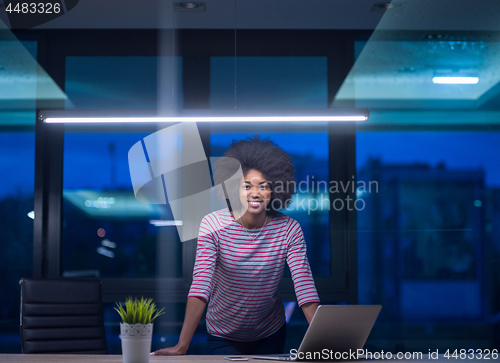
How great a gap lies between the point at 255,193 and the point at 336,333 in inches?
34.9

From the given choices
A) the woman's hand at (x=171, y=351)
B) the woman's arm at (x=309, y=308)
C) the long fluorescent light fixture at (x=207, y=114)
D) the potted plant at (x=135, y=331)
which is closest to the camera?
the potted plant at (x=135, y=331)

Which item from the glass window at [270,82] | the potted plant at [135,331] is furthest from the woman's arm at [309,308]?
the glass window at [270,82]

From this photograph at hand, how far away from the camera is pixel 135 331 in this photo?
5.48ft

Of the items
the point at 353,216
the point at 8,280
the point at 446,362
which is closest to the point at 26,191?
the point at 8,280

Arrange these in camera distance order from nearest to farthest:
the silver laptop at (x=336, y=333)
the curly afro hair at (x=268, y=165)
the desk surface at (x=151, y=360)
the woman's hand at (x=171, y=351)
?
the silver laptop at (x=336, y=333) < the desk surface at (x=151, y=360) < the woman's hand at (x=171, y=351) < the curly afro hair at (x=268, y=165)

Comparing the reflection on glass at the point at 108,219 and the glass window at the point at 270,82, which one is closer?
the reflection on glass at the point at 108,219

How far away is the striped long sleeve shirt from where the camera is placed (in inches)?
94.2

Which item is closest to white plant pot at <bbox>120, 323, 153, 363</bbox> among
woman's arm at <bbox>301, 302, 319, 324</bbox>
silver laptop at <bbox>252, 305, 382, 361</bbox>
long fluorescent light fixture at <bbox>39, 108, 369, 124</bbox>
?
silver laptop at <bbox>252, 305, 382, 361</bbox>

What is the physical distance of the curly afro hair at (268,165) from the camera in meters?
2.65

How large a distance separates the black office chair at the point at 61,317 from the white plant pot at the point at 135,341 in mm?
1089

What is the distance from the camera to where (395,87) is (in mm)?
4195

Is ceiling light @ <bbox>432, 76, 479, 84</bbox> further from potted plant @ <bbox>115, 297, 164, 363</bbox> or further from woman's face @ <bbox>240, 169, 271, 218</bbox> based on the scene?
potted plant @ <bbox>115, 297, 164, 363</bbox>

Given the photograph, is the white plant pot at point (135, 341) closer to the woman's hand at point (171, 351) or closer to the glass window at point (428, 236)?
the woman's hand at point (171, 351)

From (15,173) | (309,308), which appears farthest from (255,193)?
(15,173)
